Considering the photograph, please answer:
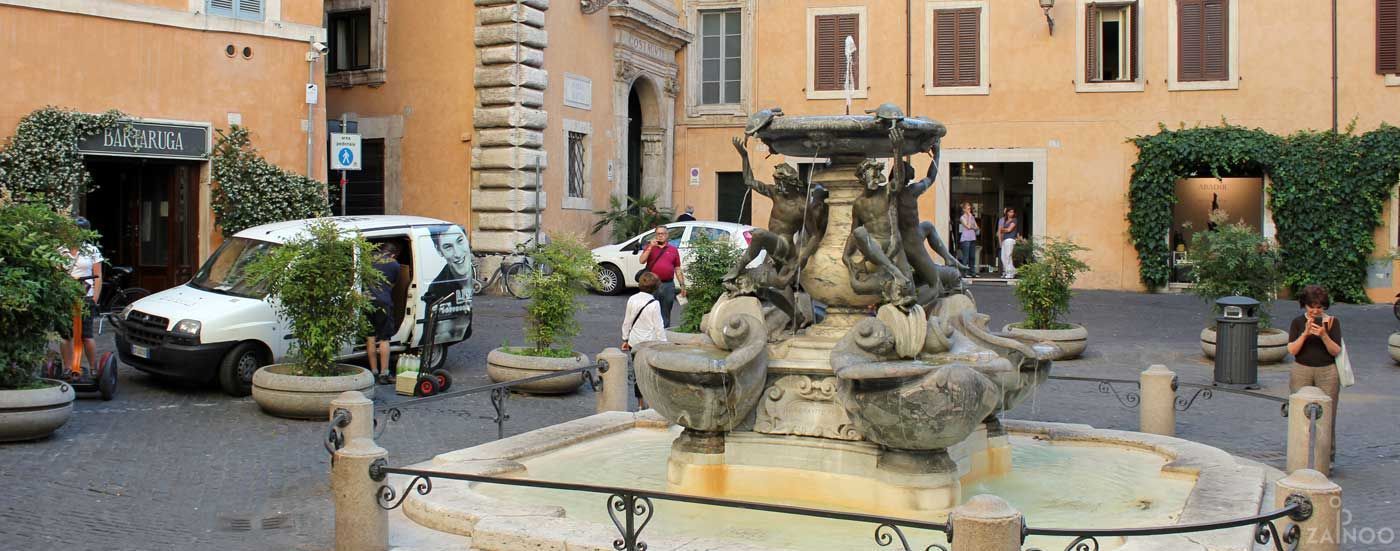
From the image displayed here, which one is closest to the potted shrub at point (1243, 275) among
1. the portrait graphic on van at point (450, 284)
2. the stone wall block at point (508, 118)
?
the portrait graphic on van at point (450, 284)

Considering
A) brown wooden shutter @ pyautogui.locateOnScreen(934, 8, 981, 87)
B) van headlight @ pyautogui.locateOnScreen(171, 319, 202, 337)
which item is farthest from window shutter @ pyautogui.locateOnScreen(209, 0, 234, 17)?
brown wooden shutter @ pyautogui.locateOnScreen(934, 8, 981, 87)

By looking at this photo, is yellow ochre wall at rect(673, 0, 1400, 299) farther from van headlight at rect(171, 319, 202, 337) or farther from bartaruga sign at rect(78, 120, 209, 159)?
van headlight at rect(171, 319, 202, 337)

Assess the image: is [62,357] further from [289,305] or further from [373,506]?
[373,506]

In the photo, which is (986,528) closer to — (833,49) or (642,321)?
(642,321)

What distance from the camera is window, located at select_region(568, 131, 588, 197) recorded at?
78.1 feet

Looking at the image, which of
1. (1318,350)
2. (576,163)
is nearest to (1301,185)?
(576,163)

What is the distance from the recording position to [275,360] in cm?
1229

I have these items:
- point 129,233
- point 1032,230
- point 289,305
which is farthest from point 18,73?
point 1032,230

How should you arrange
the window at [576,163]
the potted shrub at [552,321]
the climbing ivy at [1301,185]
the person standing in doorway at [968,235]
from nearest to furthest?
the potted shrub at [552,321] < the climbing ivy at [1301,185] < the window at [576,163] < the person standing in doorway at [968,235]

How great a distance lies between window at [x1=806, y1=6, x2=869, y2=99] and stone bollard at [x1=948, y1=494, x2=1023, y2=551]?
72.7ft

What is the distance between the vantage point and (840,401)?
7.41m

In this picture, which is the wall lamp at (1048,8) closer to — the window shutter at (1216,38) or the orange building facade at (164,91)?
the window shutter at (1216,38)

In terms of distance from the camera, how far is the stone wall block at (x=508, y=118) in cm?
2180

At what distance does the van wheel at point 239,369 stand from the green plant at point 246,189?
622 cm
